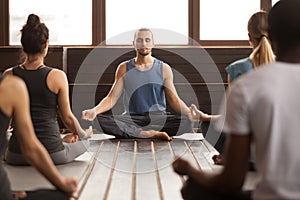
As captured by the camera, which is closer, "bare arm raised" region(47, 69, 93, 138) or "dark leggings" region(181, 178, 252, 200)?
"dark leggings" region(181, 178, 252, 200)

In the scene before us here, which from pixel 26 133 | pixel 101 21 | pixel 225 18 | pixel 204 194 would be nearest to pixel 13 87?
pixel 26 133

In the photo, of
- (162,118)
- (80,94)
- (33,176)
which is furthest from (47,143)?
(80,94)

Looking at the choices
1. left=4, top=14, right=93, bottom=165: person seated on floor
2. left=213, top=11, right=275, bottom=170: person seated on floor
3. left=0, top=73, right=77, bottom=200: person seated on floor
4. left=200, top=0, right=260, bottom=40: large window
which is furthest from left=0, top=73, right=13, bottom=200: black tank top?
left=200, top=0, right=260, bottom=40: large window

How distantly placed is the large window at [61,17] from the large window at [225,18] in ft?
4.49

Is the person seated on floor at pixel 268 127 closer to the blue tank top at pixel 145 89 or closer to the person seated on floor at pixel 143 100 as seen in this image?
the person seated on floor at pixel 143 100

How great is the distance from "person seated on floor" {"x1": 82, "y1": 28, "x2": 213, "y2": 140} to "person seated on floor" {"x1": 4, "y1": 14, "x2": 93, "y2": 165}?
1.37 meters

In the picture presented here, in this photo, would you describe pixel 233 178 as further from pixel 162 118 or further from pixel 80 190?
pixel 162 118

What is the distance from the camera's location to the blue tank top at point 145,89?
210 inches

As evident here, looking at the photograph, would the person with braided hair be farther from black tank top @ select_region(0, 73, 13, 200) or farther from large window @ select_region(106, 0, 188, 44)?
large window @ select_region(106, 0, 188, 44)

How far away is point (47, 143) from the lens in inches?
147

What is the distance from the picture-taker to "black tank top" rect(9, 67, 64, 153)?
3.57 m

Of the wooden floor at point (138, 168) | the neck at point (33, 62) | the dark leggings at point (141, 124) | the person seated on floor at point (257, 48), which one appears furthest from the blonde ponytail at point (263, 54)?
the dark leggings at point (141, 124)

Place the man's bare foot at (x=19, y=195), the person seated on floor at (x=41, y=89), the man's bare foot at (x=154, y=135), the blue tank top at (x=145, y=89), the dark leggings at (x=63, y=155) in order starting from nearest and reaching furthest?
the man's bare foot at (x=19, y=195), the person seated on floor at (x=41, y=89), the dark leggings at (x=63, y=155), the man's bare foot at (x=154, y=135), the blue tank top at (x=145, y=89)

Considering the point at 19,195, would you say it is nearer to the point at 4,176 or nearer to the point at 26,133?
the point at 4,176
